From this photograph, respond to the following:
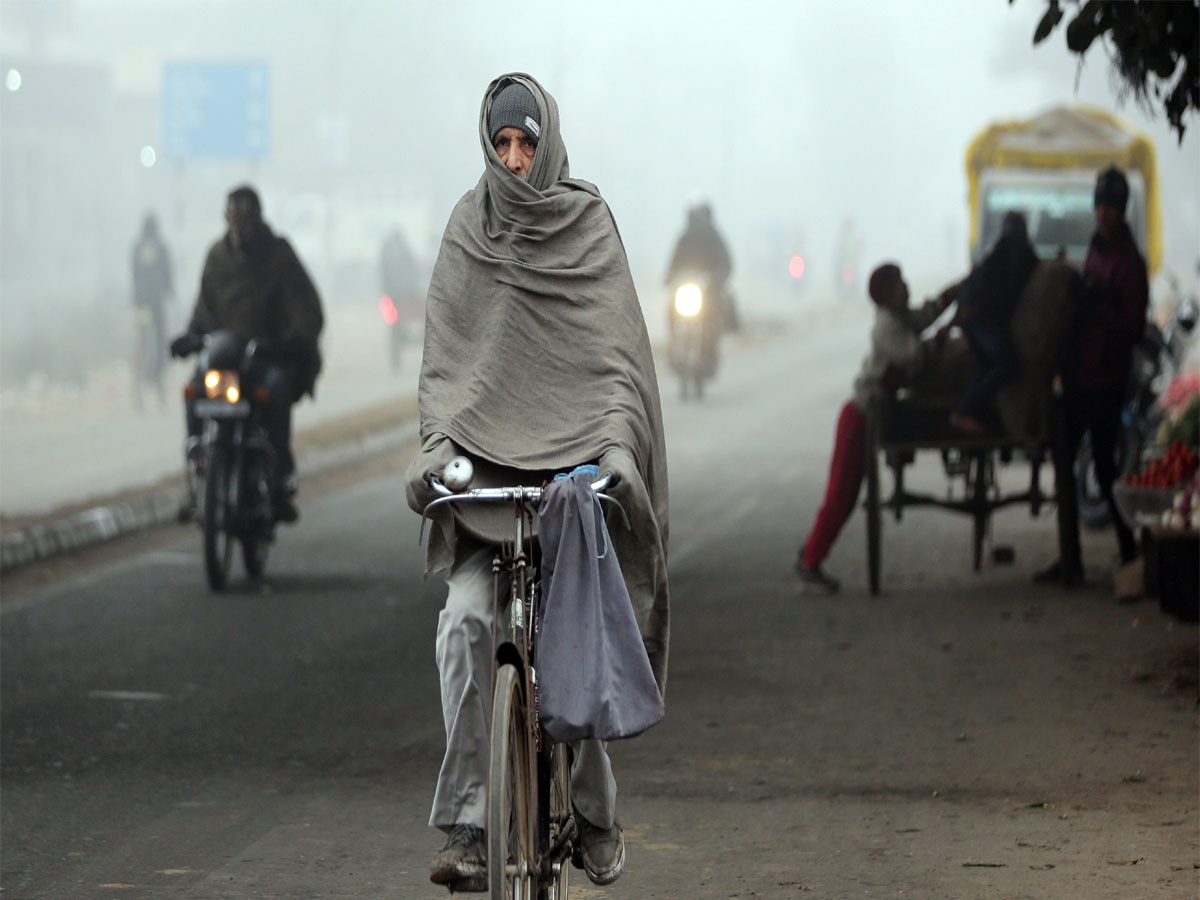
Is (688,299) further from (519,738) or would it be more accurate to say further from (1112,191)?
(519,738)

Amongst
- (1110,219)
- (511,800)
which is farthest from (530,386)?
(1110,219)

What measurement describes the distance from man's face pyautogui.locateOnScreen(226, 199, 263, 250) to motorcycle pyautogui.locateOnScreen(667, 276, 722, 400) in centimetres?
1427

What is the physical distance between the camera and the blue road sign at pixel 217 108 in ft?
163

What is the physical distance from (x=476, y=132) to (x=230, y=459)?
37.6 m

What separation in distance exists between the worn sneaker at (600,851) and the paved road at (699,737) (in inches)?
21.1

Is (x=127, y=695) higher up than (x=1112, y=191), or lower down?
lower down

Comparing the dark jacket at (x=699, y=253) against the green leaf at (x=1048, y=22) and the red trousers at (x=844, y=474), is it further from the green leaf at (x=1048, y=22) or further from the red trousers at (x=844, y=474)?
the green leaf at (x=1048, y=22)

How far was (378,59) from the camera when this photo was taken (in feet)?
316

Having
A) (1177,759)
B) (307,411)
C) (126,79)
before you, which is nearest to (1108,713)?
(1177,759)

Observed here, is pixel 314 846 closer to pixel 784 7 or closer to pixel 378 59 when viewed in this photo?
pixel 378 59

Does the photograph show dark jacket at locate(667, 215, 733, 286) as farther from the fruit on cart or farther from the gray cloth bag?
the gray cloth bag

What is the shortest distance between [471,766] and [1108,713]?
393 cm

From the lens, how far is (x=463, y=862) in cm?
427

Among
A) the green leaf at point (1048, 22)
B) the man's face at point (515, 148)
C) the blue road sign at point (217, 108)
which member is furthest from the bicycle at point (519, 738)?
the blue road sign at point (217, 108)
